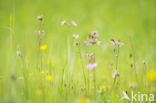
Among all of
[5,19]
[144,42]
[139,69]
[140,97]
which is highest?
[5,19]

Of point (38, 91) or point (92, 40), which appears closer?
point (38, 91)

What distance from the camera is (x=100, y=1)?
5656mm

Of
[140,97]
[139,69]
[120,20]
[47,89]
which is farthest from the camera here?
[120,20]

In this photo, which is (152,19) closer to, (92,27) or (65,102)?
(92,27)

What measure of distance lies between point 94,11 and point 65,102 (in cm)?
450

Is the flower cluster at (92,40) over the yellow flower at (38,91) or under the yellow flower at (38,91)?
over

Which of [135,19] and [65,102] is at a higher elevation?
[135,19]

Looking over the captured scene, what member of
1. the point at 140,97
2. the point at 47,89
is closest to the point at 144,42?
the point at 140,97

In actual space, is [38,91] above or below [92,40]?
below

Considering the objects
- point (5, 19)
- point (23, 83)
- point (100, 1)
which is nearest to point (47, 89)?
point (23, 83)

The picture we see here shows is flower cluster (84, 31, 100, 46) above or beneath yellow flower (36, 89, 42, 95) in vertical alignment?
above

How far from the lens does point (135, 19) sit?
15.8ft

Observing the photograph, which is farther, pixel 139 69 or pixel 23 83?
pixel 139 69

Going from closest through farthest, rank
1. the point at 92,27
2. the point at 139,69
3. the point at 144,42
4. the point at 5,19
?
1. the point at 139,69
2. the point at 144,42
3. the point at 92,27
4. the point at 5,19
